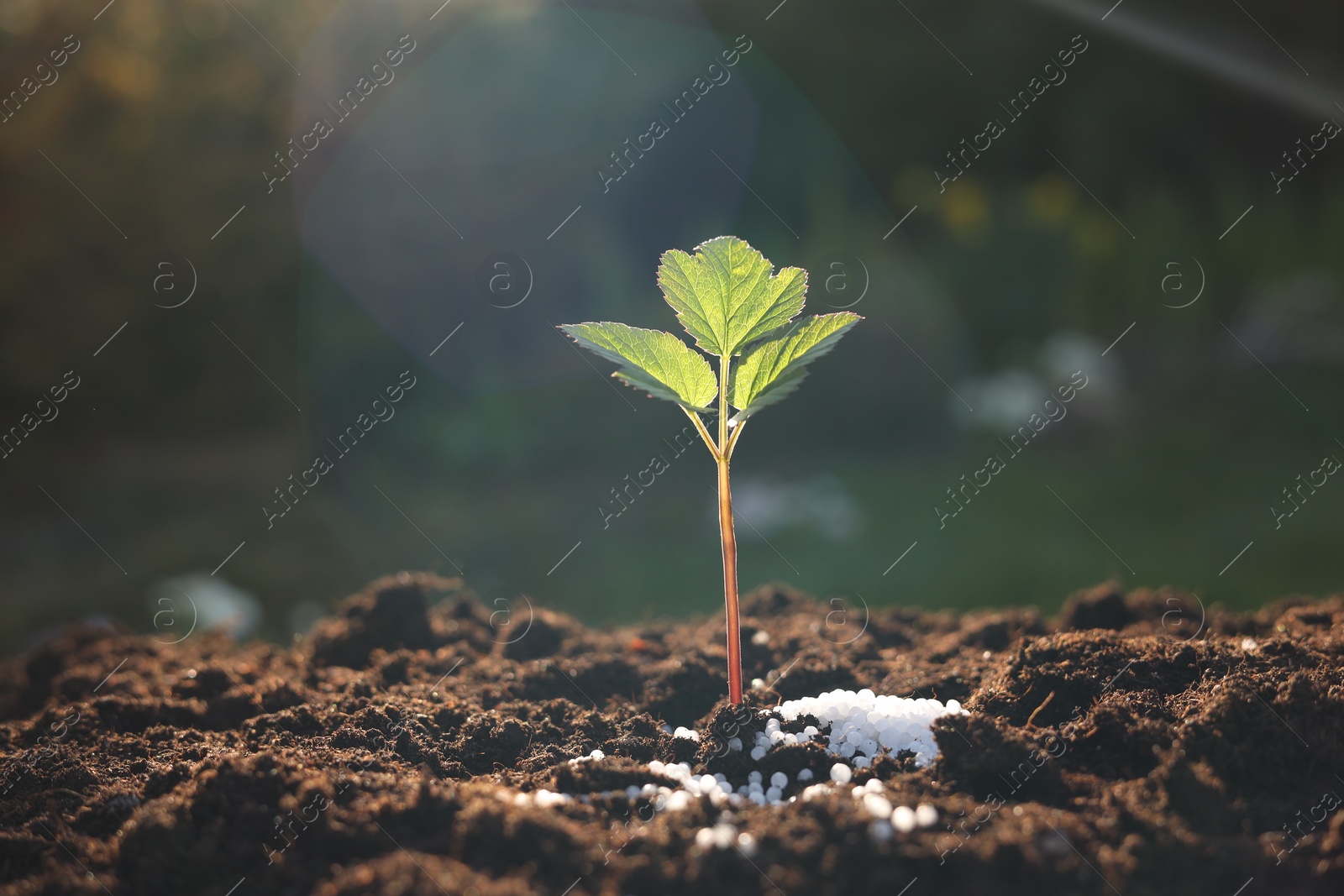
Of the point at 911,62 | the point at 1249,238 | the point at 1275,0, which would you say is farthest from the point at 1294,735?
the point at 1275,0

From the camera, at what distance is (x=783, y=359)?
178 centimetres

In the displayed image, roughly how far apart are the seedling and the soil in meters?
0.44

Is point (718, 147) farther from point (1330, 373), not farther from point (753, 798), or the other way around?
point (753, 798)

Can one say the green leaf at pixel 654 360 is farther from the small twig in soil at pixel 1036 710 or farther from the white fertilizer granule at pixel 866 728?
the small twig in soil at pixel 1036 710

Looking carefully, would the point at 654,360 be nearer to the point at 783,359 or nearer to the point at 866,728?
the point at 783,359

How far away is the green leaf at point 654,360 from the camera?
170 centimetres

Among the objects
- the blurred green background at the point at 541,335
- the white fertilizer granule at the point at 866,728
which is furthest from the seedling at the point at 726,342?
the blurred green background at the point at 541,335

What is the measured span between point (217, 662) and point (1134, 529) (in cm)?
510

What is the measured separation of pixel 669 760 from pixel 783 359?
85 centimetres

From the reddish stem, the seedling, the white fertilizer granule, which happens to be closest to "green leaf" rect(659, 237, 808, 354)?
the seedling

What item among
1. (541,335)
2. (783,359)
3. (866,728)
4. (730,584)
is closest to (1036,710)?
(866,728)

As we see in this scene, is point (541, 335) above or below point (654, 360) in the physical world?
above

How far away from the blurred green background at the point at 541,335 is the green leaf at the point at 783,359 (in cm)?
306

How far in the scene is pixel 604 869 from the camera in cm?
126
